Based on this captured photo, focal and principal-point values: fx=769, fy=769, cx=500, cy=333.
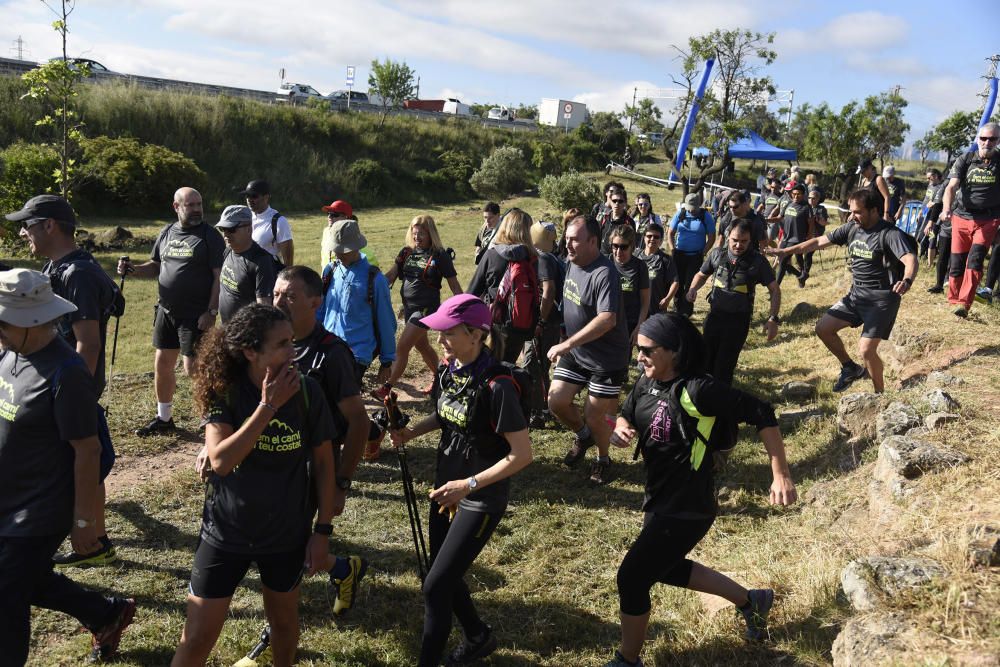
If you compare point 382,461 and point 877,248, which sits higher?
point 877,248

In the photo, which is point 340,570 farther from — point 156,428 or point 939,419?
point 939,419

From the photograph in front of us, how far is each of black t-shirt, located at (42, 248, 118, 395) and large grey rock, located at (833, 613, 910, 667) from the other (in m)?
4.08

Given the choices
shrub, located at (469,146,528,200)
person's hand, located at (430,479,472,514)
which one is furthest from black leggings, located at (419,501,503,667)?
shrub, located at (469,146,528,200)

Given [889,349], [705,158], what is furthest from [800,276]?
[705,158]

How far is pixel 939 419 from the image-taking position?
5223mm

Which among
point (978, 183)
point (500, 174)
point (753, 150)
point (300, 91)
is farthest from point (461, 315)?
point (300, 91)

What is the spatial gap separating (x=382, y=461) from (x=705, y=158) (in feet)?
80.1

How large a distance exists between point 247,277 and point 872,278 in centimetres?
521

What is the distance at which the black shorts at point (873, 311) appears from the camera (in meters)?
6.55

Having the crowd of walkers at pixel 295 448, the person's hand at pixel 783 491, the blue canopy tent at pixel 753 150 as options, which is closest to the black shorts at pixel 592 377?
the crowd of walkers at pixel 295 448

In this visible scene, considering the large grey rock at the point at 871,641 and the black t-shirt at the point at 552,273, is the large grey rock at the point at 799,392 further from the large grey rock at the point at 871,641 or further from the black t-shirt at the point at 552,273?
the large grey rock at the point at 871,641

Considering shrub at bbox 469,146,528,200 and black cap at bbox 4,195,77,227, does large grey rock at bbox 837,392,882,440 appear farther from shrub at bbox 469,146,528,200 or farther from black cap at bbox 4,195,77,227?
shrub at bbox 469,146,528,200

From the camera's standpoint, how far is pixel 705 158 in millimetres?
28156

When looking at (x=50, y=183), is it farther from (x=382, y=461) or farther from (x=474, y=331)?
(x=474, y=331)
